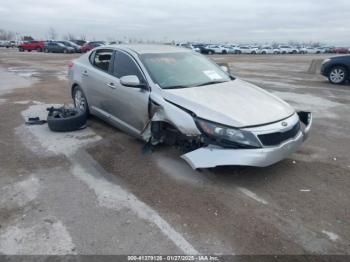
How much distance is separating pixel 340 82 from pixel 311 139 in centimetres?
858

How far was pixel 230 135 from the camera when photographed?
3.72 metres

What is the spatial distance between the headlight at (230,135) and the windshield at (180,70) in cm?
108

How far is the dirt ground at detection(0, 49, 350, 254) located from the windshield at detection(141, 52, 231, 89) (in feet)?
3.63

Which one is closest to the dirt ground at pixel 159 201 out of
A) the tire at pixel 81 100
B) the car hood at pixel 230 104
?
the car hood at pixel 230 104

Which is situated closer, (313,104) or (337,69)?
(313,104)

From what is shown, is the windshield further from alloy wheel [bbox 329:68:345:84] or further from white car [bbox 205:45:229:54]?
white car [bbox 205:45:229:54]

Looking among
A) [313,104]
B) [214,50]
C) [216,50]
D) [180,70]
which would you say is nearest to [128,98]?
[180,70]

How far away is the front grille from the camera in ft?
12.3

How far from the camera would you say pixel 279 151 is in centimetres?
384

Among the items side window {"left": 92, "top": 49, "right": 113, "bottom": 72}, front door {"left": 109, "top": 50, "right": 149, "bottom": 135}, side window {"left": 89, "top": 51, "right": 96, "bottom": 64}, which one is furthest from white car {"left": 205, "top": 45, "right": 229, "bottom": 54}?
front door {"left": 109, "top": 50, "right": 149, "bottom": 135}

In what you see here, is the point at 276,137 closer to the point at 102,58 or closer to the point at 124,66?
the point at 124,66

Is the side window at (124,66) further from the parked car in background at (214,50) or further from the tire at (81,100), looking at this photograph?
the parked car in background at (214,50)

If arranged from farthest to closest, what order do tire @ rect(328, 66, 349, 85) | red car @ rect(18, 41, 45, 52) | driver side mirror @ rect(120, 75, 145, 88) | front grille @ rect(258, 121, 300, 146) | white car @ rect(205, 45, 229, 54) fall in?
1. white car @ rect(205, 45, 229, 54)
2. red car @ rect(18, 41, 45, 52)
3. tire @ rect(328, 66, 349, 85)
4. driver side mirror @ rect(120, 75, 145, 88)
5. front grille @ rect(258, 121, 300, 146)

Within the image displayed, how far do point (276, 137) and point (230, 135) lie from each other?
61 centimetres
